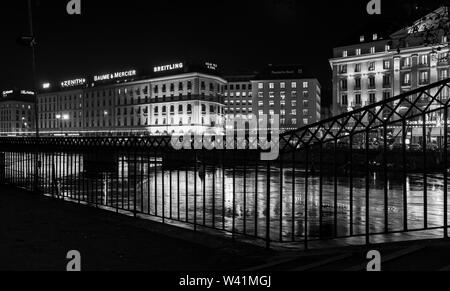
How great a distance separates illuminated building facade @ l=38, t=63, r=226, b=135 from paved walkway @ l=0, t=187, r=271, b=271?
353ft

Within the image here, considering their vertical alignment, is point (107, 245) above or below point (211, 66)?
below

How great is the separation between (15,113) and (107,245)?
194602 mm

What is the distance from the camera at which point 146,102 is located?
460ft

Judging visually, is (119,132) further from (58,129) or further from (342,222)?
(342,222)

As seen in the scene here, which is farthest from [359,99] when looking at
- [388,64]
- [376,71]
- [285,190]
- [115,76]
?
[115,76]

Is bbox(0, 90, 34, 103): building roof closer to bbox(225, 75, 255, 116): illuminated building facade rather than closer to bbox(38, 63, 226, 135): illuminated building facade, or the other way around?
bbox(38, 63, 226, 135): illuminated building facade

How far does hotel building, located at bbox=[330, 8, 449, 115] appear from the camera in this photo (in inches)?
3369

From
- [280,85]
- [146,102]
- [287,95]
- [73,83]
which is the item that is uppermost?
[73,83]

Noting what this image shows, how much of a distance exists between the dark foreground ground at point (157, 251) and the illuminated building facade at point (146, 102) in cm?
10852

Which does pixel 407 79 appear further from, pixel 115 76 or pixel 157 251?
pixel 115 76

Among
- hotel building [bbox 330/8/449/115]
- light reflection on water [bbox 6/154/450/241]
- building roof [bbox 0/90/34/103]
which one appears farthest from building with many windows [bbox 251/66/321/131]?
light reflection on water [bbox 6/154/450/241]

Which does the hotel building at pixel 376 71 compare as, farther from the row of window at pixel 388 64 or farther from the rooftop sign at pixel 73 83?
the rooftop sign at pixel 73 83
